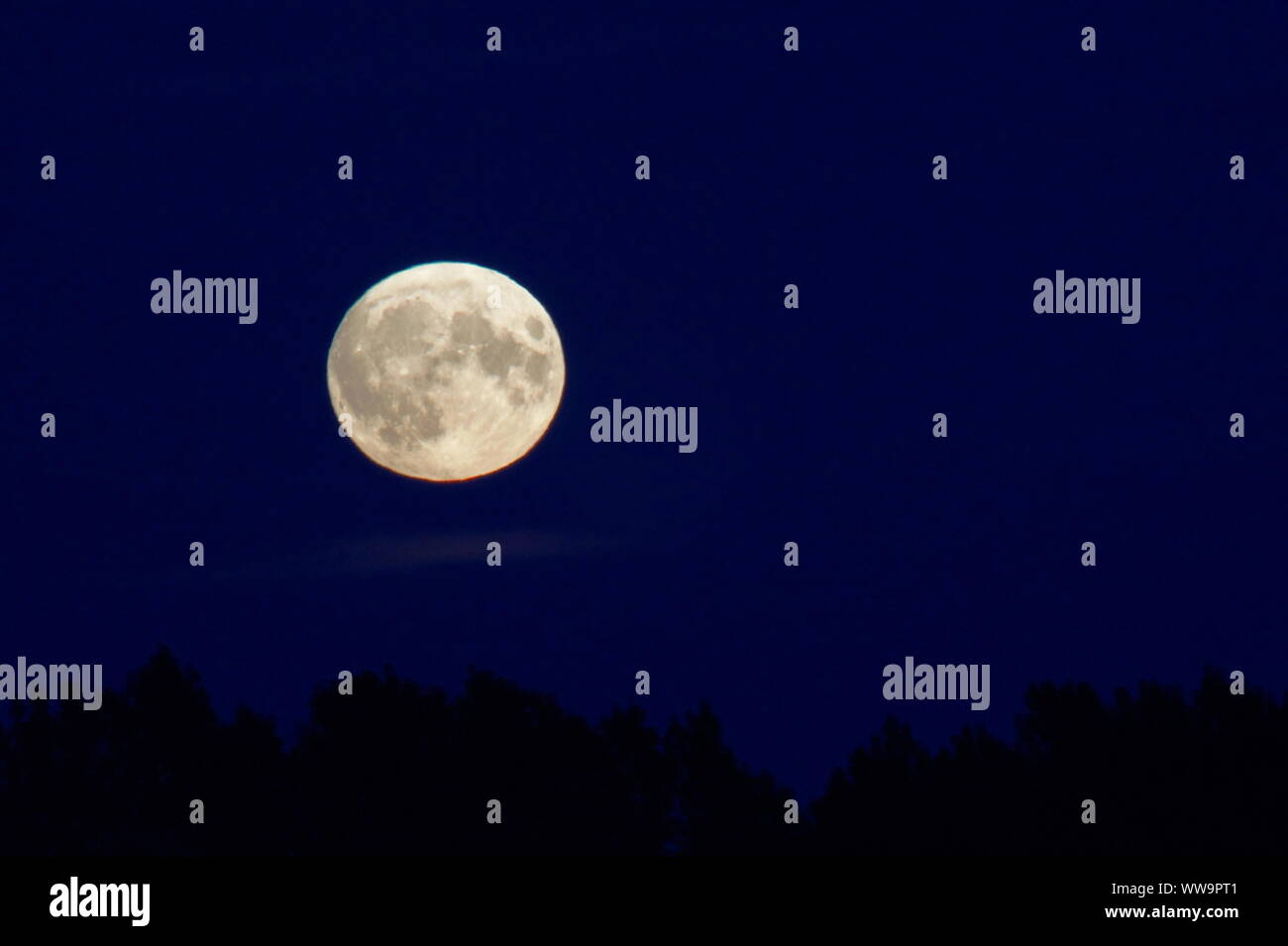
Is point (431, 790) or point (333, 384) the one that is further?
point (431, 790)

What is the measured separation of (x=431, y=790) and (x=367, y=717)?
392 centimetres

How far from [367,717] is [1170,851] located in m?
26.4

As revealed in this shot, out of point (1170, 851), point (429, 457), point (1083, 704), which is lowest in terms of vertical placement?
point (1170, 851)
